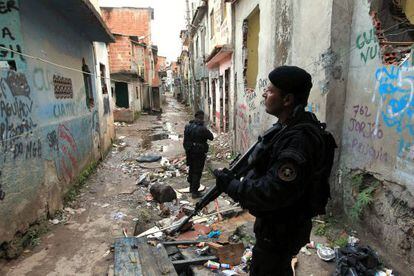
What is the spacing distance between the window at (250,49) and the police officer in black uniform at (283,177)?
5507 millimetres

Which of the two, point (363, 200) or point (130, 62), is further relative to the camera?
point (130, 62)

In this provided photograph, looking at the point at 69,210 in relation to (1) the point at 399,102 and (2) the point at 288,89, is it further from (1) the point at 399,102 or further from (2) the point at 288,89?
(1) the point at 399,102

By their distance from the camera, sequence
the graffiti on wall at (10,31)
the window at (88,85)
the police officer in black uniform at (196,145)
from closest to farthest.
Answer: the graffiti on wall at (10,31) → the police officer in black uniform at (196,145) → the window at (88,85)

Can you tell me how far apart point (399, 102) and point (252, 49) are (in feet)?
16.5

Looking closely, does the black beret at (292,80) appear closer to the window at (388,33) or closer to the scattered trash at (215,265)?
the window at (388,33)

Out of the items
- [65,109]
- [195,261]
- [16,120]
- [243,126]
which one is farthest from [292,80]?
[243,126]

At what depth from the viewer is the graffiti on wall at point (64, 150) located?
4909mm

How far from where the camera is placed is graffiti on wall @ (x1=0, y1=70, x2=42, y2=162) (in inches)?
133

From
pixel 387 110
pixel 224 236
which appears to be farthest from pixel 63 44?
pixel 387 110

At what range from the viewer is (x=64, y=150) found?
17.7 feet

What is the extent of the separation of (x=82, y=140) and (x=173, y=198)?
9.11 ft

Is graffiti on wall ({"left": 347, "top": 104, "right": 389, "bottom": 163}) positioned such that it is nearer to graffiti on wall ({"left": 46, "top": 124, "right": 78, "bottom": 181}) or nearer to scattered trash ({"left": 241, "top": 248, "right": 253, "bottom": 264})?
scattered trash ({"left": 241, "top": 248, "right": 253, "bottom": 264})

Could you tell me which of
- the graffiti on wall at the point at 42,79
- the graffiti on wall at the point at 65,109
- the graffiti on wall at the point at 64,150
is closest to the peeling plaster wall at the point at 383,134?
the graffiti on wall at the point at 42,79

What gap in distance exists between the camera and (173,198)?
557cm
